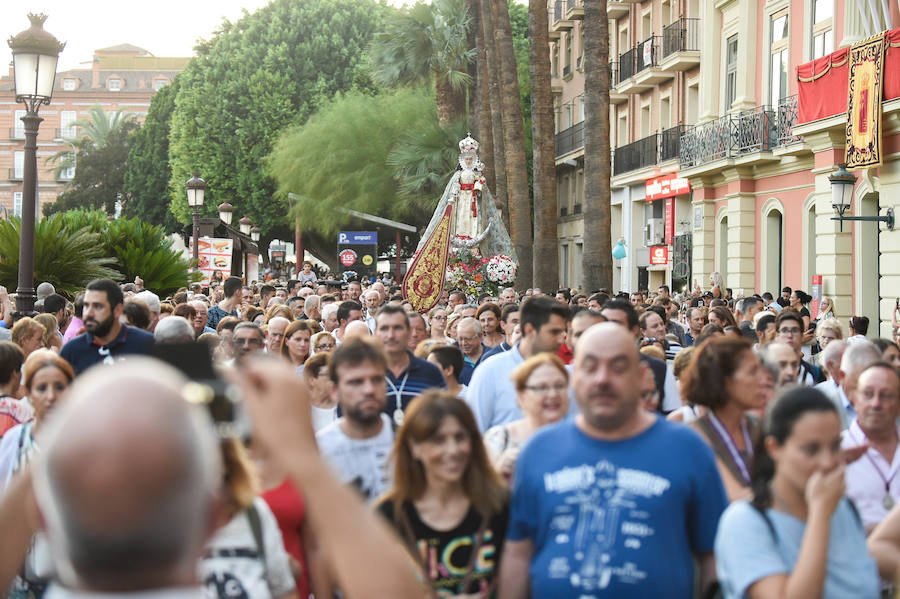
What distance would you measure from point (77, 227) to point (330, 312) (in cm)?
630

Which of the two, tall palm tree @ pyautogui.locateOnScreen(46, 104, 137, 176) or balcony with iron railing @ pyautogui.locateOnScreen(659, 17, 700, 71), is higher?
tall palm tree @ pyautogui.locateOnScreen(46, 104, 137, 176)

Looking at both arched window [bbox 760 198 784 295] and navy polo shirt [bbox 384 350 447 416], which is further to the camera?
arched window [bbox 760 198 784 295]

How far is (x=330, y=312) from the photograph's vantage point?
1341cm

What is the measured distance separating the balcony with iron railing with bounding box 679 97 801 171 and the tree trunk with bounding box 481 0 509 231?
16.0 feet

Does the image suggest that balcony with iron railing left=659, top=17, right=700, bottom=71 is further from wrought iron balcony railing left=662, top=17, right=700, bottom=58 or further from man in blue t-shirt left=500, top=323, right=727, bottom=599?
man in blue t-shirt left=500, top=323, right=727, bottom=599

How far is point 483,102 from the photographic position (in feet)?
103

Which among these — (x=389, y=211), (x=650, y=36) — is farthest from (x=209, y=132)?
(x=650, y=36)

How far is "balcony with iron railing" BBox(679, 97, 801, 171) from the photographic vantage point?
86.1 feet

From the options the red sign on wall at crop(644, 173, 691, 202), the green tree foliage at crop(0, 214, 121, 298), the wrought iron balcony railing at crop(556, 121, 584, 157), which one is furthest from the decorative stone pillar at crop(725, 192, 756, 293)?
the wrought iron balcony railing at crop(556, 121, 584, 157)

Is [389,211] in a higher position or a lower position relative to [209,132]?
lower

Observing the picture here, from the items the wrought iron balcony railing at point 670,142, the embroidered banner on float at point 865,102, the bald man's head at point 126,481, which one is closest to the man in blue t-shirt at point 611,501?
the bald man's head at point 126,481

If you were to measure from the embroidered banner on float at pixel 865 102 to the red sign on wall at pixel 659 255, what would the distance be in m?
15.5

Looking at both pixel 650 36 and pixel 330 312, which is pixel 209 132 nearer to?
pixel 650 36

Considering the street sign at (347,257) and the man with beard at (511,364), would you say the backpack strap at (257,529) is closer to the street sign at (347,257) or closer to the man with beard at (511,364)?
the man with beard at (511,364)
